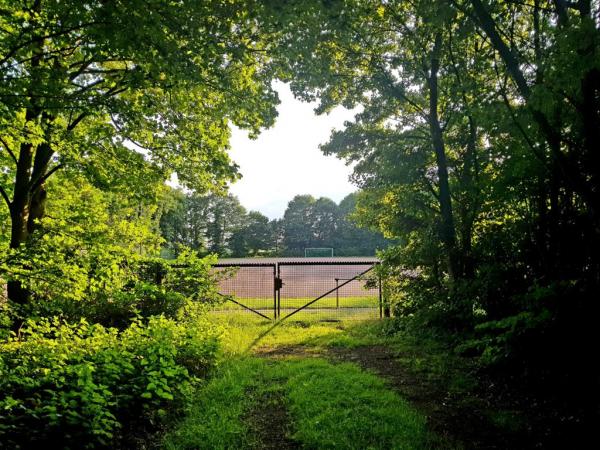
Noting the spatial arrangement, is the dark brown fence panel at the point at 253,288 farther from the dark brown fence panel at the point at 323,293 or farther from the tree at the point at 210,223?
the tree at the point at 210,223

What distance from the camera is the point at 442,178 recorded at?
24.4 ft

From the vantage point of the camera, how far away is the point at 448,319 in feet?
21.8

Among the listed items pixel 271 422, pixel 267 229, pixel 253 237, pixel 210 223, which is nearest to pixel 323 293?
pixel 271 422

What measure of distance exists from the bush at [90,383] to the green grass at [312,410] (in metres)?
0.44

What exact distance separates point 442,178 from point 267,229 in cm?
5170

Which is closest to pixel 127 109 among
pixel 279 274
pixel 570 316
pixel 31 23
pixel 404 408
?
pixel 31 23

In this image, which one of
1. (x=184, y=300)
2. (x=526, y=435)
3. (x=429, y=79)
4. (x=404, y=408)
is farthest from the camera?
(x=429, y=79)

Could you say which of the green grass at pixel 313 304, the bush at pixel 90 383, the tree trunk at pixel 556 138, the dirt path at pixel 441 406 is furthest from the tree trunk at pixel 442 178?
the green grass at pixel 313 304

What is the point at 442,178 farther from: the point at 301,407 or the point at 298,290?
the point at 298,290

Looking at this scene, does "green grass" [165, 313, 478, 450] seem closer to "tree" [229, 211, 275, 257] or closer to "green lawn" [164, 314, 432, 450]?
"green lawn" [164, 314, 432, 450]

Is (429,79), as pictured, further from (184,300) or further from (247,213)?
(247,213)

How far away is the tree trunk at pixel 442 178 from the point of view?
7009 millimetres

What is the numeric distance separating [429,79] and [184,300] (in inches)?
256

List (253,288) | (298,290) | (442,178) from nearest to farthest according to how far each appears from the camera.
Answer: (442,178) < (253,288) < (298,290)
